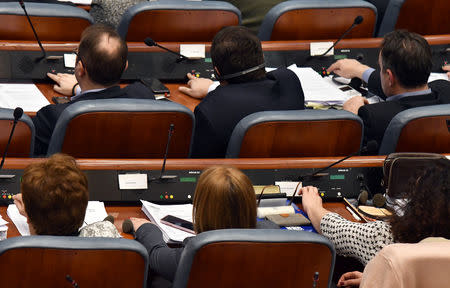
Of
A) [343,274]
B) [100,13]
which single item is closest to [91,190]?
[343,274]

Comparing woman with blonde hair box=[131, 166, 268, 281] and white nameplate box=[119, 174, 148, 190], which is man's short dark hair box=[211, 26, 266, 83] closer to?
white nameplate box=[119, 174, 148, 190]

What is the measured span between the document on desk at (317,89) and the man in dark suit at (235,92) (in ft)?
1.39

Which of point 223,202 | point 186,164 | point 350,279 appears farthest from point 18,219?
point 350,279

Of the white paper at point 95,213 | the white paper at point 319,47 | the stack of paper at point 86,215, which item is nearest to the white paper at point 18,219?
the stack of paper at point 86,215

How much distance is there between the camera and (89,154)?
309 cm

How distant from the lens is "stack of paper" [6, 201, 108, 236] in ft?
8.96

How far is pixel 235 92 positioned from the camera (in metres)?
3.47

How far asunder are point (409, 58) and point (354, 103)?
35cm

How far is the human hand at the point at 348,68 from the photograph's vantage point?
165 inches

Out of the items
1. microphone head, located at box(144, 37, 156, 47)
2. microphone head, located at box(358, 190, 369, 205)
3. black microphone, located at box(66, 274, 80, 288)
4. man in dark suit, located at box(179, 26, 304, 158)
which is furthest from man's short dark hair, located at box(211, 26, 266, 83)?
black microphone, located at box(66, 274, 80, 288)

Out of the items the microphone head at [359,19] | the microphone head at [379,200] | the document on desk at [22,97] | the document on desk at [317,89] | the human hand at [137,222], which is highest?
the microphone head at [359,19]

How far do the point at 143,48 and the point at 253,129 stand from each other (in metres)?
1.25

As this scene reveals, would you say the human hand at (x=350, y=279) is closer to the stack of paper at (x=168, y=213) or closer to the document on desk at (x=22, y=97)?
the stack of paper at (x=168, y=213)

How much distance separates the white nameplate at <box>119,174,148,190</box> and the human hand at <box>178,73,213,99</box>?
1203 mm
